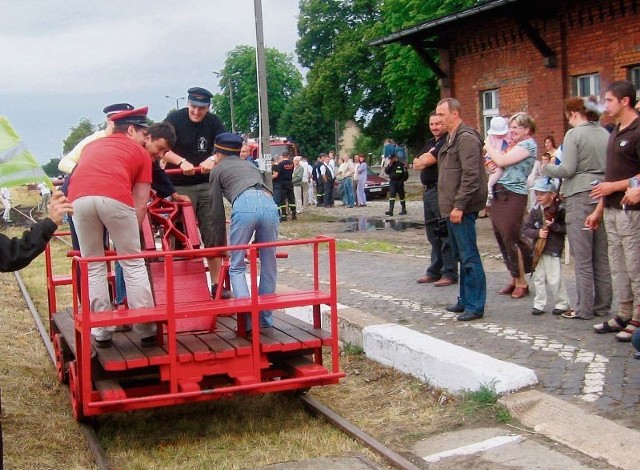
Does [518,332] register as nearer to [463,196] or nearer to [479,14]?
[463,196]

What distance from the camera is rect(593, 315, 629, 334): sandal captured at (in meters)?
6.89

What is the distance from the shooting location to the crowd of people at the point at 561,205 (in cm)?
656

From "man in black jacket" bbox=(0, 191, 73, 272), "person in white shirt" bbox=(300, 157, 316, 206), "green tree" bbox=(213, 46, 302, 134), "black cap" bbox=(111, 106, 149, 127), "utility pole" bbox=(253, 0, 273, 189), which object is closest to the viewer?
"man in black jacket" bbox=(0, 191, 73, 272)

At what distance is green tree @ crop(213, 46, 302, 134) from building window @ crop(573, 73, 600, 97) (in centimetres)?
5808

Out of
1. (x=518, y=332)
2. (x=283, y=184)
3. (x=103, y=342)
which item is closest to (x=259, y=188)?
(x=103, y=342)

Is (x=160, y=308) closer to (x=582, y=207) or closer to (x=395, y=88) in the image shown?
(x=582, y=207)

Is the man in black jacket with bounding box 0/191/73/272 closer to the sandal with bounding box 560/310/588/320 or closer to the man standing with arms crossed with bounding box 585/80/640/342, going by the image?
the man standing with arms crossed with bounding box 585/80/640/342

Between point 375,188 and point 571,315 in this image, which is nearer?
point 571,315

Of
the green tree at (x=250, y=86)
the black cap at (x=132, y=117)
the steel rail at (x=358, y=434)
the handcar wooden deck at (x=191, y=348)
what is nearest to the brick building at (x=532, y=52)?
the steel rail at (x=358, y=434)

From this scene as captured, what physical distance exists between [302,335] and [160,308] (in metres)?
1.03

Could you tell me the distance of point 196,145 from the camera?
25.3 ft

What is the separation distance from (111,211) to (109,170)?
28cm

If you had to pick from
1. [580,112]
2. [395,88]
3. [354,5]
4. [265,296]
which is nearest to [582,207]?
[580,112]

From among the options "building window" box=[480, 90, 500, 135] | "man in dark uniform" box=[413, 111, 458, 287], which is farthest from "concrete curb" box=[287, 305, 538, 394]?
Answer: "building window" box=[480, 90, 500, 135]
